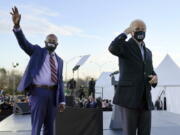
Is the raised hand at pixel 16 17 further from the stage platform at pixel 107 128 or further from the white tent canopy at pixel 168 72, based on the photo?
the white tent canopy at pixel 168 72

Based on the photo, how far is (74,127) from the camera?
5727 millimetres

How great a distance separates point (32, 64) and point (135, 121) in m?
1.31

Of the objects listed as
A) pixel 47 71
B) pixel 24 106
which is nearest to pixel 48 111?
pixel 47 71

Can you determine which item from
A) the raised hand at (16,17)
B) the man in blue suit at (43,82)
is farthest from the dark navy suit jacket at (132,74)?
the raised hand at (16,17)

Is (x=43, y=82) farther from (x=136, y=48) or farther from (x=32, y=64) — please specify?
(x=136, y=48)

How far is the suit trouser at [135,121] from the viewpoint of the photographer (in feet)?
11.3

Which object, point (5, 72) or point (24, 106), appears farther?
point (5, 72)

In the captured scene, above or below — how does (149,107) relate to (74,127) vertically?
above

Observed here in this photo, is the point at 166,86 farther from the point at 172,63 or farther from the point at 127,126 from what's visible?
the point at 127,126

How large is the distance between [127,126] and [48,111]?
3.19 feet

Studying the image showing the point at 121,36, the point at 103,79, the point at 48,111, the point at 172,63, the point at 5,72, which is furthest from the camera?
the point at 5,72

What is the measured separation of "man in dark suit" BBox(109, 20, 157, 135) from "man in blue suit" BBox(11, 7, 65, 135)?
2.74 feet

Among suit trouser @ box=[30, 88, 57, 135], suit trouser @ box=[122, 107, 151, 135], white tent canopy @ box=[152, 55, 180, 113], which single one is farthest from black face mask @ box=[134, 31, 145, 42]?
white tent canopy @ box=[152, 55, 180, 113]

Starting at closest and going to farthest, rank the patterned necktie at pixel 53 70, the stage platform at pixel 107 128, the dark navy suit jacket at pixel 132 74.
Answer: the dark navy suit jacket at pixel 132 74 < the patterned necktie at pixel 53 70 < the stage platform at pixel 107 128
